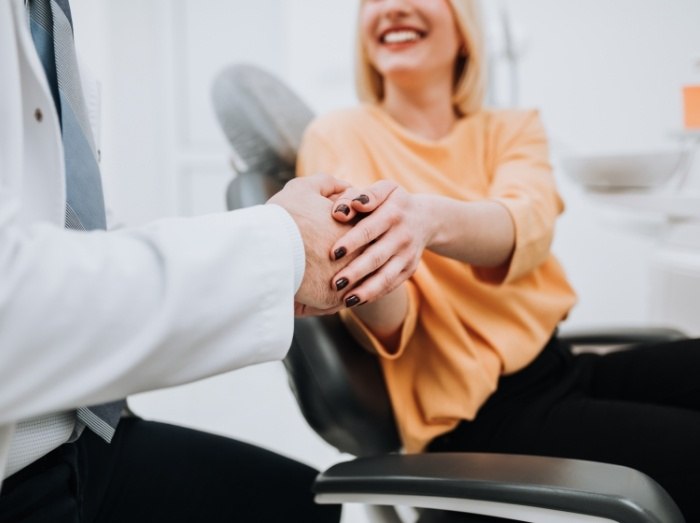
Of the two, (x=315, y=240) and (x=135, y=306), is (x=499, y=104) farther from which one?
(x=135, y=306)

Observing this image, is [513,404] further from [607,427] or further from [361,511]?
[361,511]

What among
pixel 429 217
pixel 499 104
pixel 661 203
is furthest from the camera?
pixel 499 104

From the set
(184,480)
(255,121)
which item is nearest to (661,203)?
(255,121)

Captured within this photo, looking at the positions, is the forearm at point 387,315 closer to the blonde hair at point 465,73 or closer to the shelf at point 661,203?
the blonde hair at point 465,73

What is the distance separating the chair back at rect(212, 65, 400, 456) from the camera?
0.79 m

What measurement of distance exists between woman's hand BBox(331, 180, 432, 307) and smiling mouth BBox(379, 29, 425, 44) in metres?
0.42

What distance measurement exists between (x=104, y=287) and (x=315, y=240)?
21 cm

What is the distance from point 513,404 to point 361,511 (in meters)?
0.88

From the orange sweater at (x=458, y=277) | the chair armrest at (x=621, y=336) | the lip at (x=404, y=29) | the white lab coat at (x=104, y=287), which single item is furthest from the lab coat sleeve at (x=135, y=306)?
the chair armrest at (x=621, y=336)

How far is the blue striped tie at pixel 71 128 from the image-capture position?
0.58 meters

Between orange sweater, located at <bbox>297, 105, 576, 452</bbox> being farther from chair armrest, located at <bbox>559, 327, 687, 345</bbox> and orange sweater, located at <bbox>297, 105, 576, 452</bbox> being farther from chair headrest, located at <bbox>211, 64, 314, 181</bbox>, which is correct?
chair armrest, located at <bbox>559, 327, 687, 345</bbox>

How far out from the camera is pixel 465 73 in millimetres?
1120

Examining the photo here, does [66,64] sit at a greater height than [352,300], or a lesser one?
Answer: greater

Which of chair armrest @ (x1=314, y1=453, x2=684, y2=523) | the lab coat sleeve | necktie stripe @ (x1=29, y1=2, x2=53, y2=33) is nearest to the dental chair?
chair armrest @ (x1=314, y1=453, x2=684, y2=523)
